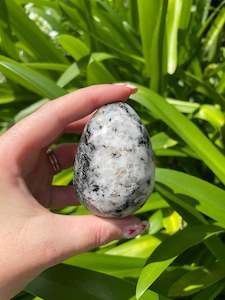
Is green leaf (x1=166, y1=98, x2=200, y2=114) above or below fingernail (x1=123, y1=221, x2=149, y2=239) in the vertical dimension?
below

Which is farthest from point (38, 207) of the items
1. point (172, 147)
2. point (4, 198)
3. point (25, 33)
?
point (25, 33)

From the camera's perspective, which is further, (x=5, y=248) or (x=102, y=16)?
(x=102, y=16)

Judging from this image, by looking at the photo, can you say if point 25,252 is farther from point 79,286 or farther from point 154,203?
point 154,203

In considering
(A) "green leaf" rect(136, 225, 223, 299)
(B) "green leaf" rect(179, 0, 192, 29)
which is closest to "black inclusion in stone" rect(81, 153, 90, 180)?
(A) "green leaf" rect(136, 225, 223, 299)

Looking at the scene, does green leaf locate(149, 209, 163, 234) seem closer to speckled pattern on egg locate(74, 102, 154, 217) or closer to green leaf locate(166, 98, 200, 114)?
green leaf locate(166, 98, 200, 114)

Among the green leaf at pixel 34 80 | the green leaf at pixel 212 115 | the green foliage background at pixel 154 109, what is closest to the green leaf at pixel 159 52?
the green foliage background at pixel 154 109

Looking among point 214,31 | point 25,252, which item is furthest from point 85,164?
point 214,31

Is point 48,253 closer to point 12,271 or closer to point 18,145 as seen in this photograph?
point 12,271
